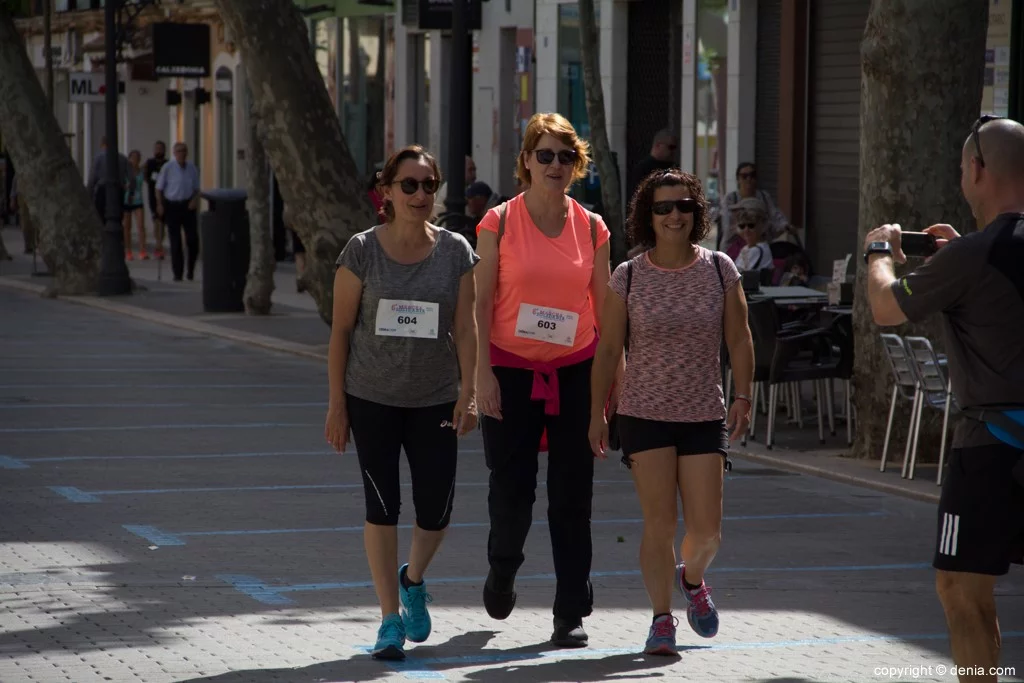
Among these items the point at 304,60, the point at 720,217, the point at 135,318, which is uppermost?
the point at 304,60

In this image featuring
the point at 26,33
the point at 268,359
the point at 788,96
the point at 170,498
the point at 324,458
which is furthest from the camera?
the point at 26,33

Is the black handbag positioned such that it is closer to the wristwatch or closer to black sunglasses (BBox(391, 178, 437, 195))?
black sunglasses (BBox(391, 178, 437, 195))

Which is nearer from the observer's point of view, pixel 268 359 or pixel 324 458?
pixel 324 458

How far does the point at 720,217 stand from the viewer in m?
19.0

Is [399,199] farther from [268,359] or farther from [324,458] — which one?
[268,359]

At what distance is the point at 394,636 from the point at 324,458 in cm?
542

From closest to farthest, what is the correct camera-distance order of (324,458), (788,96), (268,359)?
(324,458) < (268,359) < (788,96)

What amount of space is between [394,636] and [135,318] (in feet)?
54.8

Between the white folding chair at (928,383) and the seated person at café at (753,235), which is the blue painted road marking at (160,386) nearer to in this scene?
the seated person at café at (753,235)

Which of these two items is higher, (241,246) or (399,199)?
(399,199)

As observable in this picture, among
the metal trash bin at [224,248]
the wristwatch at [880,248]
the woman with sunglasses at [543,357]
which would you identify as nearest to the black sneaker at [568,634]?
the woman with sunglasses at [543,357]

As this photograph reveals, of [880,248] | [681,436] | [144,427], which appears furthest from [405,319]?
[144,427]

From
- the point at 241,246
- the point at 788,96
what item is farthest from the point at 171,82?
the point at 788,96

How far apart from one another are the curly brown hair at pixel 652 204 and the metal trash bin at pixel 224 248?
16.6m
